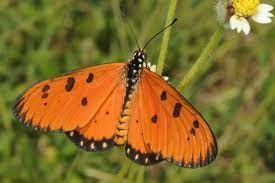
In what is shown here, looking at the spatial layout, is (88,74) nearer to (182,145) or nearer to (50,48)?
(182,145)

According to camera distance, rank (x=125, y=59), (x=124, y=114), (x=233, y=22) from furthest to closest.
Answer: (x=125, y=59) < (x=124, y=114) < (x=233, y=22)

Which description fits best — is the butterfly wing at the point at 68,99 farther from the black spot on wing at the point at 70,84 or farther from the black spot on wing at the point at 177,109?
the black spot on wing at the point at 177,109

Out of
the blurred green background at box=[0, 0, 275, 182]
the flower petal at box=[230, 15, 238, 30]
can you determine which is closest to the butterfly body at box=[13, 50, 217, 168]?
the flower petal at box=[230, 15, 238, 30]

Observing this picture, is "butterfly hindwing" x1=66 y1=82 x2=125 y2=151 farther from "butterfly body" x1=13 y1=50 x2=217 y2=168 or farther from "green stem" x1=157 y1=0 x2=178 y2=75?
"green stem" x1=157 y1=0 x2=178 y2=75

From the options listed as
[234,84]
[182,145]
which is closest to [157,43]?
[234,84]

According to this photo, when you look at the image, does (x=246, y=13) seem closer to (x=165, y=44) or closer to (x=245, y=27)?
(x=245, y=27)

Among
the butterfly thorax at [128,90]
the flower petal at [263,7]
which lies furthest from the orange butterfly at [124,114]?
the flower petal at [263,7]

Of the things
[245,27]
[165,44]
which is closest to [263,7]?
[245,27]
